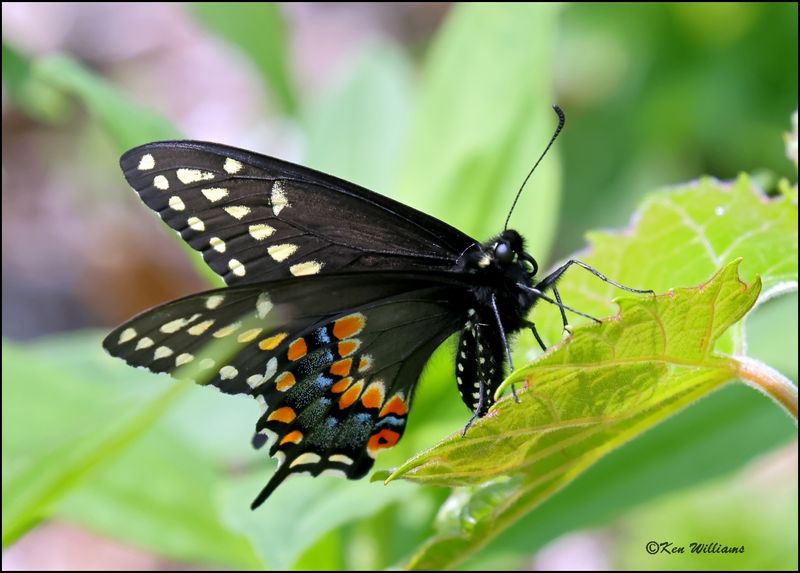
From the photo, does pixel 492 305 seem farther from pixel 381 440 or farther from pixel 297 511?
pixel 297 511

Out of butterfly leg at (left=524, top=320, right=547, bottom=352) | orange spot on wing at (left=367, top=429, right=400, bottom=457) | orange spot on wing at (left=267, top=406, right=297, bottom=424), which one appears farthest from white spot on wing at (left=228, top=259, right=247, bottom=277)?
butterfly leg at (left=524, top=320, right=547, bottom=352)

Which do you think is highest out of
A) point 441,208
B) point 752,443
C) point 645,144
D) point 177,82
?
point 177,82

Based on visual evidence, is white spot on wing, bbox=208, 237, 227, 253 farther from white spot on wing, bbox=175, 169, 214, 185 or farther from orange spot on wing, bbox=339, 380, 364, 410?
orange spot on wing, bbox=339, 380, 364, 410

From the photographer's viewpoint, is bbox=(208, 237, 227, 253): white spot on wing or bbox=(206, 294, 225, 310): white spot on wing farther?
bbox=(208, 237, 227, 253): white spot on wing

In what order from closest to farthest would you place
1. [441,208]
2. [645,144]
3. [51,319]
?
[441,208]
[645,144]
[51,319]

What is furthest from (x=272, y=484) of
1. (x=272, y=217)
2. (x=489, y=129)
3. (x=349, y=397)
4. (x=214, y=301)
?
(x=489, y=129)

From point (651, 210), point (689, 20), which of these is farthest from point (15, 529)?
point (689, 20)

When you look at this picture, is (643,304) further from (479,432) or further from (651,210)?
(651,210)
